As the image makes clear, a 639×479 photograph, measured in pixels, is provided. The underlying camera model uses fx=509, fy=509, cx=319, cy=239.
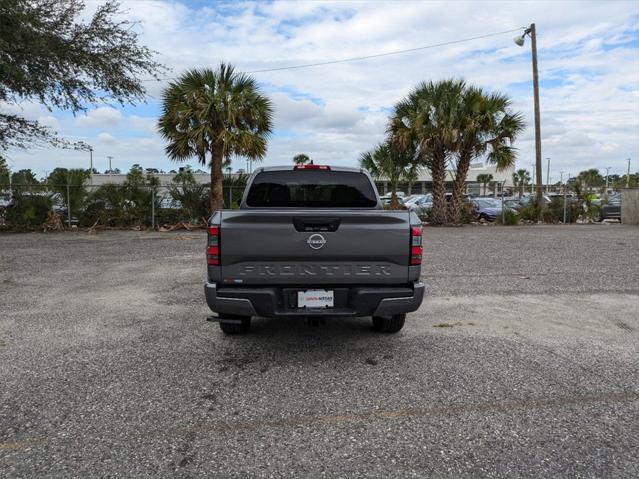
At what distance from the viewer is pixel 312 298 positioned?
435 cm

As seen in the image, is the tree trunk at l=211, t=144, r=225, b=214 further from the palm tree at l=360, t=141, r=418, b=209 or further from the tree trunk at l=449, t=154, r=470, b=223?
the tree trunk at l=449, t=154, r=470, b=223

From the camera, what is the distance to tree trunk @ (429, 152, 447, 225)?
19.7m

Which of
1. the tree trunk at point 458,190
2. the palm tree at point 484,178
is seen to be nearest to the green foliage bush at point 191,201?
the tree trunk at point 458,190

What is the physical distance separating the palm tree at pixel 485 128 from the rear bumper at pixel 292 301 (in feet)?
50.7

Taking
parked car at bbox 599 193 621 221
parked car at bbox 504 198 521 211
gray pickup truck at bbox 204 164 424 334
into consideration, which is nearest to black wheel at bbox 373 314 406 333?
gray pickup truck at bbox 204 164 424 334

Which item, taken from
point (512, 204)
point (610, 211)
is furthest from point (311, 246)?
point (610, 211)

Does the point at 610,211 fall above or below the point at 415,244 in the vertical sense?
above

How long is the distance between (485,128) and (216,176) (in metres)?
9.90

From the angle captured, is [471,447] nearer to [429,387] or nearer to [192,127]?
[429,387]

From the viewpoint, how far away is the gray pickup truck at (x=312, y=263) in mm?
4285

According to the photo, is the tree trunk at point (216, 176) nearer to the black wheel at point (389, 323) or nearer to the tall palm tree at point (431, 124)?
the tall palm tree at point (431, 124)

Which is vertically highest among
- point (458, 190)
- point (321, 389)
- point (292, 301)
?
point (458, 190)

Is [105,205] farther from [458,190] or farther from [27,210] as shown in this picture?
[458,190]

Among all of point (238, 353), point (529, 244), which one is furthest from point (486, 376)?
point (529, 244)
